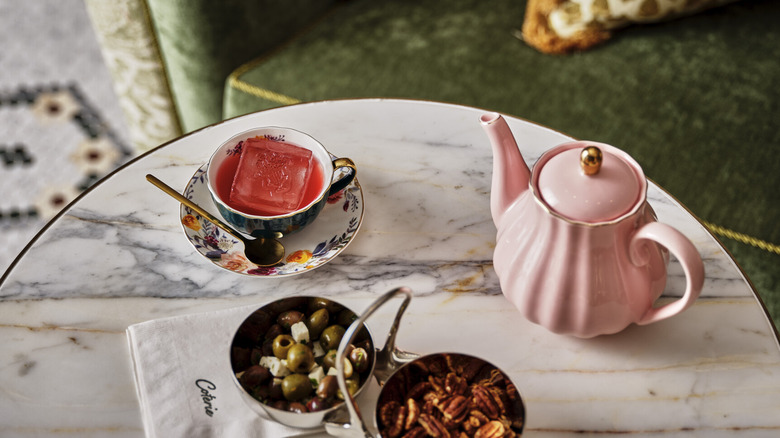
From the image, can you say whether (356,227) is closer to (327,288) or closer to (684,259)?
(327,288)

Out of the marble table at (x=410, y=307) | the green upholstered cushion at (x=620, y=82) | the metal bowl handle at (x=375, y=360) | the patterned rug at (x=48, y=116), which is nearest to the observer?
the metal bowl handle at (x=375, y=360)

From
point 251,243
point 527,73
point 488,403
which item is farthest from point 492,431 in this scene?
point 527,73

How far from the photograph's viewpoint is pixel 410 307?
73 cm

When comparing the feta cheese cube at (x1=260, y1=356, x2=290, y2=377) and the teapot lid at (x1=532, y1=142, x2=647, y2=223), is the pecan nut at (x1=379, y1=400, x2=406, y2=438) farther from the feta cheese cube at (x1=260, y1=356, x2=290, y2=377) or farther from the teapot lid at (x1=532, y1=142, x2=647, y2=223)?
the teapot lid at (x1=532, y1=142, x2=647, y2=223)

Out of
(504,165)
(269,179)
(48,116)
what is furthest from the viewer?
(48,116)

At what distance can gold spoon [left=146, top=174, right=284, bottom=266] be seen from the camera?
743mm

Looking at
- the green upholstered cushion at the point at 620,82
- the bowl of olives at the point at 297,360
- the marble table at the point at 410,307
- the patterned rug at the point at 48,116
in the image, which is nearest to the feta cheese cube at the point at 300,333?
the bowl of olives at the point at 297,360

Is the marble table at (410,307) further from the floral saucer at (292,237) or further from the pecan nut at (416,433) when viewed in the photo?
the pecan nut at (416,433)

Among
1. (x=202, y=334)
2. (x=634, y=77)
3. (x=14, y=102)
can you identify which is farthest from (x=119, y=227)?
(x=14, y=102)

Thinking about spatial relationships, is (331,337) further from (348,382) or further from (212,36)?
(212,36)

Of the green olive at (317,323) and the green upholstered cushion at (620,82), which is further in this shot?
the green upholstered cushion at (620,82)

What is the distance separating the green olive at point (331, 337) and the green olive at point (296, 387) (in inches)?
1.6

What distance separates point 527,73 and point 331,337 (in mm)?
818

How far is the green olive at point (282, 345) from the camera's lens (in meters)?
0.60
